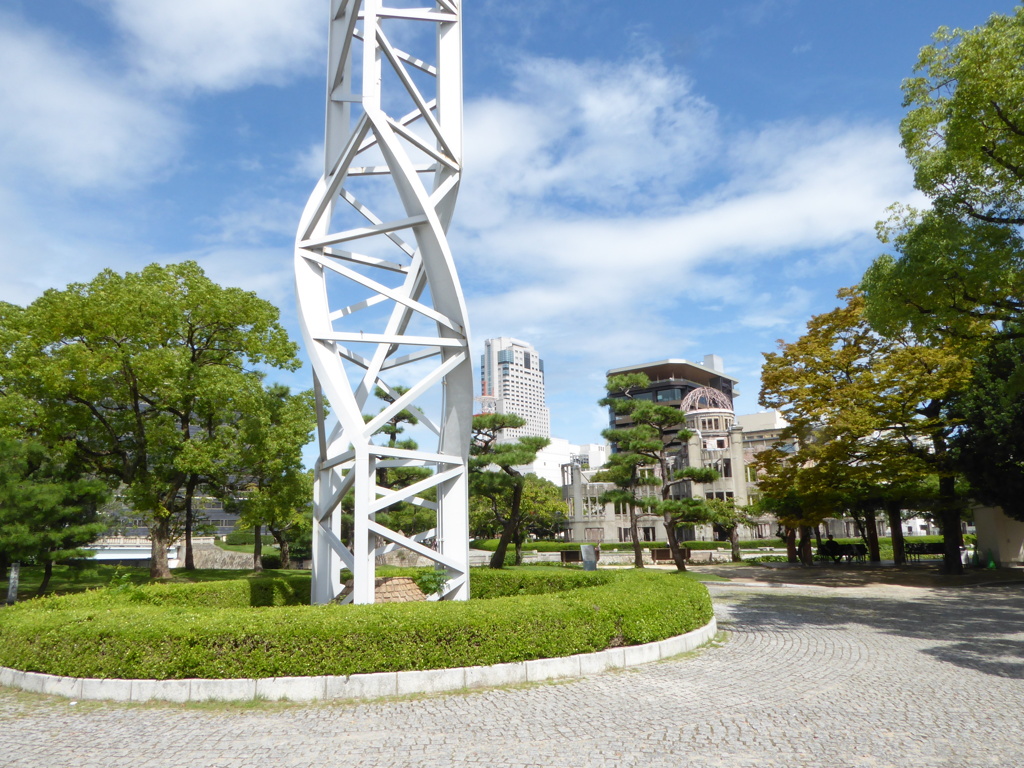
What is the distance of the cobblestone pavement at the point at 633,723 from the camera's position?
568 centimetres

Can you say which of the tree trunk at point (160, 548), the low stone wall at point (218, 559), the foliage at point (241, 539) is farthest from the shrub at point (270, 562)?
the foliage at point (241, 539)

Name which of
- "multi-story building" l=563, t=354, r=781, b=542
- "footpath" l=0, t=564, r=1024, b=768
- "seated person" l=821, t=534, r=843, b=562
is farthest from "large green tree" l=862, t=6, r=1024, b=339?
"multi-story building" l=563, t=354, r=781, b=542

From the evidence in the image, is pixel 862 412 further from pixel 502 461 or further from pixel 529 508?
pixel 529 508

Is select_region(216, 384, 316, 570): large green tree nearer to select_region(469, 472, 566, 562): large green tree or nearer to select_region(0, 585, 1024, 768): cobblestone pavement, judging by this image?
select_region(469, 472, 566, 562): large green tree

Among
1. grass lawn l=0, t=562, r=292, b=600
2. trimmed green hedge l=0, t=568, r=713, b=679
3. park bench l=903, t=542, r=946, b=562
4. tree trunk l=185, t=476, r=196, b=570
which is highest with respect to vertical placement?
tree trunk l=185, t=476, r=196, b=570

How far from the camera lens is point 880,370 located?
2373 centimetres

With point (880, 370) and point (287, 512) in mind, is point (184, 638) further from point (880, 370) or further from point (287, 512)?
point (880, 370)

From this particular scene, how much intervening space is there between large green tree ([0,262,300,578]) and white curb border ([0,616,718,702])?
42.5 feet

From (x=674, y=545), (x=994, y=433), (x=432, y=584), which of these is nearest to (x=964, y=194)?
(x=994, y=433)

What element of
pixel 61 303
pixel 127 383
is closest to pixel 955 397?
pixel 127 383

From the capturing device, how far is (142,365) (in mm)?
19297

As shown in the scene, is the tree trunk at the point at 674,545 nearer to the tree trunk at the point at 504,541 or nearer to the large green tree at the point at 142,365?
the tree trunk at the point at 504,541

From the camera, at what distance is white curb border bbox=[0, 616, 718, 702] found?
741 centimetres

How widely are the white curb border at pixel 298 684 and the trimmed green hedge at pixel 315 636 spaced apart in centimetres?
12
